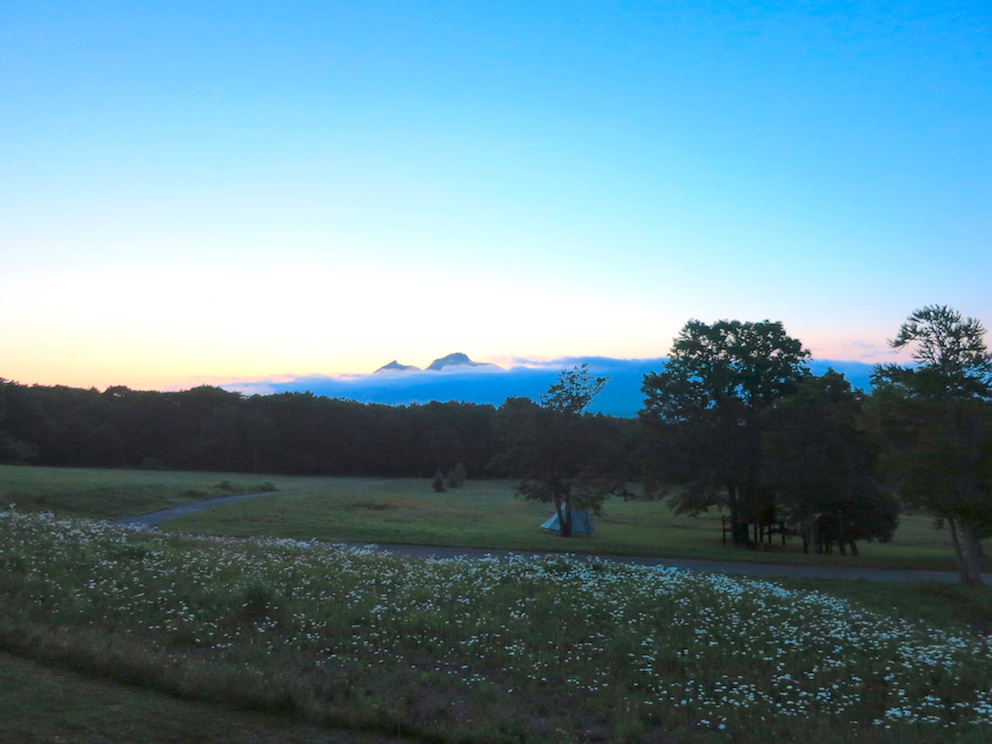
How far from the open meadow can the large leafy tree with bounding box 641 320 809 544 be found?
62.8 feet

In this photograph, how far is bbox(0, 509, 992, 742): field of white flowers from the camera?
770 centimetres

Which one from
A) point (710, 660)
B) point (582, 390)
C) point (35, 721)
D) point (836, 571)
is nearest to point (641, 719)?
point (710, 660)

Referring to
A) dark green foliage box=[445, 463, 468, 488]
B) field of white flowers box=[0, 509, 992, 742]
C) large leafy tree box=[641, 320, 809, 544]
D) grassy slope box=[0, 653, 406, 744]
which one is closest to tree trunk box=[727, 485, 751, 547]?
large leafy tree box=[641, 320, 809, 544]

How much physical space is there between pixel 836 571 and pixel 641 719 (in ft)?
58.7

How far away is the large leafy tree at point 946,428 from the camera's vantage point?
65.1ft

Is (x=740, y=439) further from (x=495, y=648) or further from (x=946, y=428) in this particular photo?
(x=495, y=648)

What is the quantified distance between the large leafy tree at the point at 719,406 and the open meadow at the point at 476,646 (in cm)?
1913

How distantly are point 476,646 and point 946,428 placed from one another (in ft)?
53.5

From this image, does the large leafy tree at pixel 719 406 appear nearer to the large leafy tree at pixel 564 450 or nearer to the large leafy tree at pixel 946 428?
the large leafy tree at pixel 564 450

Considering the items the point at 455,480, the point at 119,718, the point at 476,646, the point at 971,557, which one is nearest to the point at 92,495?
the point at 476,646

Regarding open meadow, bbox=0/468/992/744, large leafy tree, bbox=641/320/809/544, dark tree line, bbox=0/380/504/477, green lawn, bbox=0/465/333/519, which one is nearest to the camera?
open meadow, bbox=0/468/992/744

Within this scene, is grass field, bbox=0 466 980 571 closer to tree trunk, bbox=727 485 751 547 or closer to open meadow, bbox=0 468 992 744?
tree trunk, bbox=727 485 751 547

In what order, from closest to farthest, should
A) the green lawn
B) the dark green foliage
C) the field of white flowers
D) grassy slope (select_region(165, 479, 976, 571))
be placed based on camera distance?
the field of white flowers
grassy slope (select_region(165, 479, 976, 571))
the green lawn
the dark green foliage

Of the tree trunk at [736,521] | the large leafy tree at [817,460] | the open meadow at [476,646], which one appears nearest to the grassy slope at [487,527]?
the tree trunk at [736,521]
